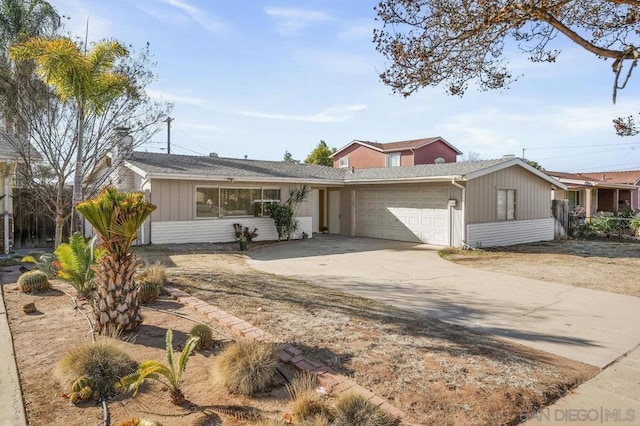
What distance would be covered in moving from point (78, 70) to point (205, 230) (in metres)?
6.77

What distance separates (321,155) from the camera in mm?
38375

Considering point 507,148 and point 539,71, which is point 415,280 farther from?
point 507,148

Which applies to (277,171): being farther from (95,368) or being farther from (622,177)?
(622,177)

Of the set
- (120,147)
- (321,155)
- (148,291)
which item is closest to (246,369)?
(148,291)

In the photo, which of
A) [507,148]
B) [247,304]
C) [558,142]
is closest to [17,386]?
[247,304]

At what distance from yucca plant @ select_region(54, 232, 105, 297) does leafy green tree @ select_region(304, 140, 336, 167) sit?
107 feet

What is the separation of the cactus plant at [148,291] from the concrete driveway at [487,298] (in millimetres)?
3260

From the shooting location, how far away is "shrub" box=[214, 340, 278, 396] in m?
3.15

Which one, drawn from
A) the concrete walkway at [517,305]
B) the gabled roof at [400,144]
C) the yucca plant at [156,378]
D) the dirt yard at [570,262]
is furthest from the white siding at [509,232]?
the gabled roof at [400,144]

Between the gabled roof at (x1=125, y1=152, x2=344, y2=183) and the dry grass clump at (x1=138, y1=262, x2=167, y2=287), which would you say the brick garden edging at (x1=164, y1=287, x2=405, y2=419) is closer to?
the dry grass clump at (x1=138, y1=262, x2=167, y2=287)

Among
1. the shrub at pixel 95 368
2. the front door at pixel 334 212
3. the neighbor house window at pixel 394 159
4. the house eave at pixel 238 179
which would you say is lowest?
the shrub at pixel 95 368

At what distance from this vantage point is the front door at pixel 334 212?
18516mm

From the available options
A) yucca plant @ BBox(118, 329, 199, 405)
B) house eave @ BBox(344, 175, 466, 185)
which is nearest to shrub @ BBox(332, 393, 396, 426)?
yucca plant @ BBox(118, 329, 199, 405)

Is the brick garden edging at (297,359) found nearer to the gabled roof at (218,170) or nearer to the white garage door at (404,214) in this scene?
the gabled roof at (218,170)
